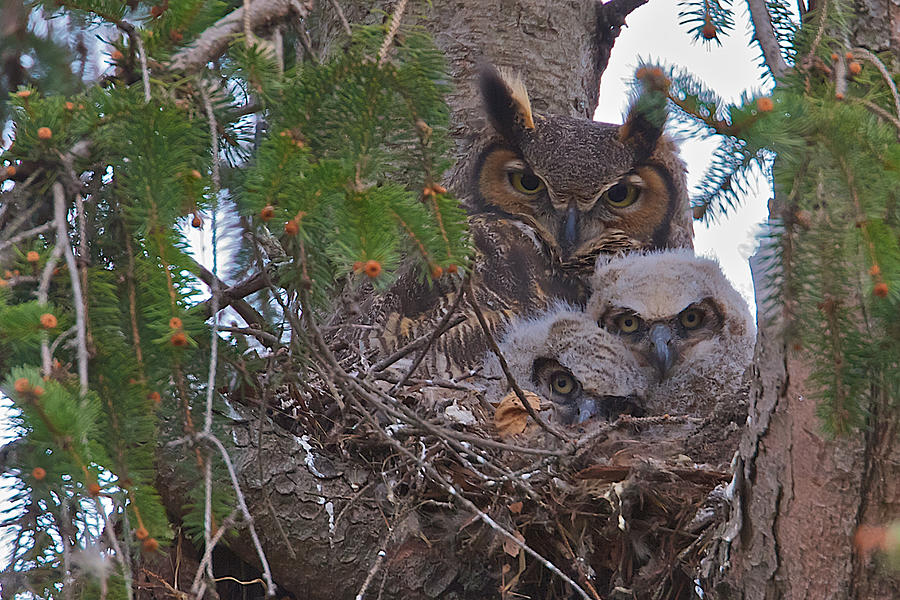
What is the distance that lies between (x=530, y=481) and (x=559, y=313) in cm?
119

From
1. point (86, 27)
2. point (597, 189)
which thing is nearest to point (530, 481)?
point (86, 27)

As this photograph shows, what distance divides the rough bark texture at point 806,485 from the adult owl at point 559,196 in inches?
70.9

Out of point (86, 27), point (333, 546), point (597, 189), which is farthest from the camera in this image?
point (597, 189)

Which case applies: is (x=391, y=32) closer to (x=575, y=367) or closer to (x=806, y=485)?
(x=806, y=485)

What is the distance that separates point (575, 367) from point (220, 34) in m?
1.76

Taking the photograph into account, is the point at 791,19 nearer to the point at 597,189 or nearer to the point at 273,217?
the point at 273,217

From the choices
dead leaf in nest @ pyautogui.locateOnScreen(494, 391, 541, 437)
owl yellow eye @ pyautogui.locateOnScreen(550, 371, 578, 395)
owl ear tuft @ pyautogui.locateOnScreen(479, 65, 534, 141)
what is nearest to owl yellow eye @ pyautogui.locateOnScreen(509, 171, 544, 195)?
owl ear tuft @ pyautogui.locateOnScreen(479, 65, 534, 141)

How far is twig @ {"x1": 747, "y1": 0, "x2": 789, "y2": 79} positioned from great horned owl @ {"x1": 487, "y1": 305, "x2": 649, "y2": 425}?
1.54m

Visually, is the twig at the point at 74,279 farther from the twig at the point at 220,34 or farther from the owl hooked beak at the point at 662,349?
the owl hooked beak at the point at 662,349

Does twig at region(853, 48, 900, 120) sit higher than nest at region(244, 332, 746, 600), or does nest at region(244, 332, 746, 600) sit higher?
twig at region(853, 48, 900, 120)

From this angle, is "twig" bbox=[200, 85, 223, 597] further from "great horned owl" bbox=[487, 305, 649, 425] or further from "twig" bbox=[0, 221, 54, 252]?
"great horned owl" bbox=[487, 305, 649, 425]

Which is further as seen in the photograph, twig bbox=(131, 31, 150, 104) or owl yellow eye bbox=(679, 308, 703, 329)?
owl yellow eye bbox=(679, 308, 703, 329)

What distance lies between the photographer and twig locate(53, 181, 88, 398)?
50.4 inches

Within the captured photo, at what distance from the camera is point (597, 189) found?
389 cm
